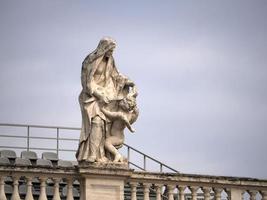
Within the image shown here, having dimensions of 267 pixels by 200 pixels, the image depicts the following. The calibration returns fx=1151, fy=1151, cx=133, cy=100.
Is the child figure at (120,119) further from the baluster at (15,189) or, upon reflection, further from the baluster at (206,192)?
the baluster at (206,192)

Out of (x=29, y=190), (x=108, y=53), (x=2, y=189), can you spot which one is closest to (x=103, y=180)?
(x=29, y=190)

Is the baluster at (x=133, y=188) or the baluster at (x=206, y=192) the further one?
the baluster at (x=206, y=192)

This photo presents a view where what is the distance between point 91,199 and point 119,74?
298cm

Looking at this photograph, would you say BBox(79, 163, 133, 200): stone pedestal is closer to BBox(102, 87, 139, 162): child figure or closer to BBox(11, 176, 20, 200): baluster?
BBox(102, 87, 139, 162): child figure

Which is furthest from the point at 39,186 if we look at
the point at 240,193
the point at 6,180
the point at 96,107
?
the point at 240,193

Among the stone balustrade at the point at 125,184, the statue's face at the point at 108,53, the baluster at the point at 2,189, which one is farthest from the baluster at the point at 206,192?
the baluster at the point at 2,189

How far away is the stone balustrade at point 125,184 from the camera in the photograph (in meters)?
24.7

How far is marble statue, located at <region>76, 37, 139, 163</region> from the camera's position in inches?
993

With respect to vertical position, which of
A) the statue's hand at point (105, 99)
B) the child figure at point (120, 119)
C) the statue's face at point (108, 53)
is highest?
the statue's face at point (108, 53)

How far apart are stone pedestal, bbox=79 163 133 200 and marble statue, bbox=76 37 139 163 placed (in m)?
0.21

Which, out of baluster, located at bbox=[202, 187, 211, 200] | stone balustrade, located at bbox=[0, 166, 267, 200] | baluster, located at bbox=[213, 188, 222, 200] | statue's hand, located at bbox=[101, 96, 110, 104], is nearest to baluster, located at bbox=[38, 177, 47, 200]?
stone balustrade, located at bbox=[0, 166, 267, 200]

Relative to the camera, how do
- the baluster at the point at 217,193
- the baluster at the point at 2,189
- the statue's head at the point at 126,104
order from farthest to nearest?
the baluster at the point at 217,193 < the statue's head at the point at 126,104 < the baluster at the point at 2,189

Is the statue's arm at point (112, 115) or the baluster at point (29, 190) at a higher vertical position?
the statue's arm at point (112, 115)

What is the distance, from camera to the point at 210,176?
26172mm
